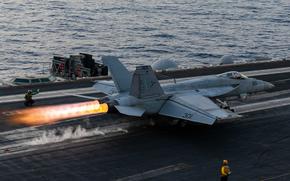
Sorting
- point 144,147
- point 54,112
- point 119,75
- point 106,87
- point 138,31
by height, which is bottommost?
point 144,147

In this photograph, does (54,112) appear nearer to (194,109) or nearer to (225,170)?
(194,109)

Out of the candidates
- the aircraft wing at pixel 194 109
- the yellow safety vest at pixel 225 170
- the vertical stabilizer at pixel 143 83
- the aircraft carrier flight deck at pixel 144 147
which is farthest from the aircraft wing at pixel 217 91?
the yellow safety vest at pixel 225 170

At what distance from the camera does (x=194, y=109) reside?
36531mm

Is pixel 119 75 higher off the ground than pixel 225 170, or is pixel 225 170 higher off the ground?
pixel 119 75

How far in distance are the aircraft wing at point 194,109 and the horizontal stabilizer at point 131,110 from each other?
7.85 feet

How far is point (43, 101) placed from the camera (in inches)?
1795

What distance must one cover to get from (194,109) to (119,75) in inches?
252

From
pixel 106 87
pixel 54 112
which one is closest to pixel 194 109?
pixel 106 87

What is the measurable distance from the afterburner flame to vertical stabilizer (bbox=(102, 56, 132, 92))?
2.13 metres

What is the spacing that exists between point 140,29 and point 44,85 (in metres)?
67.5

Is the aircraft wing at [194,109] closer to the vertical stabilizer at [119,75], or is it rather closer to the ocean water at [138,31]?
the vertical stabilizer at [119,75]

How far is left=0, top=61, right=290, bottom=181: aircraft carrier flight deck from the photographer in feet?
98.1

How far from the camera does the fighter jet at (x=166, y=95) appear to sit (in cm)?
3588

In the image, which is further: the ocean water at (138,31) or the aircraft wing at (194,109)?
the ocean water at (138,31)
